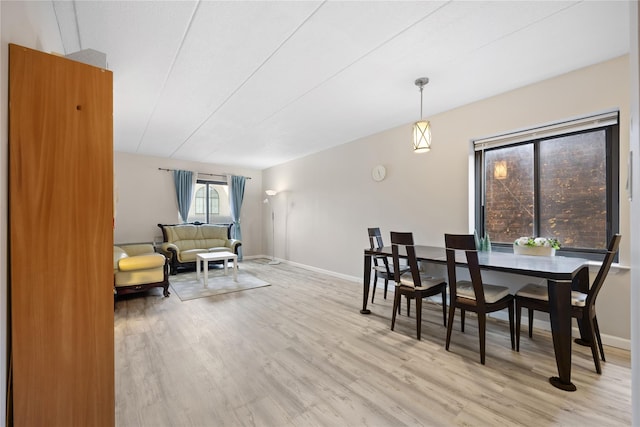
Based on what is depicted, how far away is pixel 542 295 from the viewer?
2.12 m

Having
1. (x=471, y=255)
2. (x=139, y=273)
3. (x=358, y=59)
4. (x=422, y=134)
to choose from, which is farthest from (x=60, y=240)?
(x=139, y=273)

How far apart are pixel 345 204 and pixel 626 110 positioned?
3.43 meters

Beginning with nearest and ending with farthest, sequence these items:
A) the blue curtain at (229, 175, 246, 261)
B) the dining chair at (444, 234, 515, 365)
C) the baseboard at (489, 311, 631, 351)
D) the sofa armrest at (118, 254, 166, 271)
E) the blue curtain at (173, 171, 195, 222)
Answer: the dining chair at (444, 234, 515, 365), the baseboard at (489, 311, 631, 351), the sofa armrest at (118, 254, 166, 271), the blue curtain at (173, 171, 195, 222), the blue curtain at (229, 175, 246, 261)

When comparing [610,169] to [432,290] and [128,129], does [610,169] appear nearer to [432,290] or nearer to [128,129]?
[432,290]

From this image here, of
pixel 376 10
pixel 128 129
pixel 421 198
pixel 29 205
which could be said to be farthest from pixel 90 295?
pixel 128 129

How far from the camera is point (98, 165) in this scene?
1200mm

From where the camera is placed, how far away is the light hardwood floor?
1544 millimetres

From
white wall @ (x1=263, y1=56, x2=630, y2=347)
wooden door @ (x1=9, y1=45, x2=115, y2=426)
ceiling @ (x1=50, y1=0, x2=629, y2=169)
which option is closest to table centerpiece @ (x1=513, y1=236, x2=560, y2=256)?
white wall @ (x1=263, y1=56, x2=630, y2=347)

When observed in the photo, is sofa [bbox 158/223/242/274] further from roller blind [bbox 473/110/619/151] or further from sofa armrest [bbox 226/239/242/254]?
roller blind [bbox 473/110/619/151]

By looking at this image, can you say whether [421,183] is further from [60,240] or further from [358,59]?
[60,240]

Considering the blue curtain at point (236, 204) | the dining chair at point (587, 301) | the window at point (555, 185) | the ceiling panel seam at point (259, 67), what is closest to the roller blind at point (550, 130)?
the window at point (555, 185)

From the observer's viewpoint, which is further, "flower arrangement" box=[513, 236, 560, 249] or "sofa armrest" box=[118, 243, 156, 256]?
"sofa armrest" box=[118, 243, 156, 256]

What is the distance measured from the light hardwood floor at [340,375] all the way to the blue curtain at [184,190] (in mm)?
3472

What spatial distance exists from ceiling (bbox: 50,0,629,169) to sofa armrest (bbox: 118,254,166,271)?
6.27 feet
